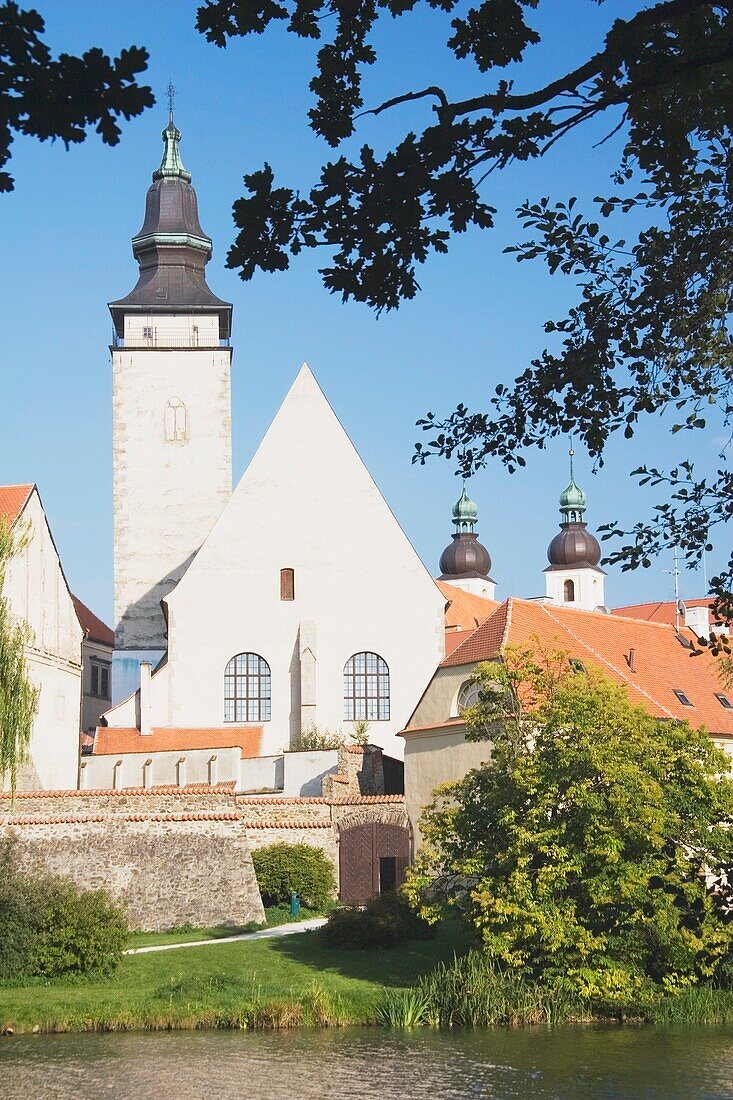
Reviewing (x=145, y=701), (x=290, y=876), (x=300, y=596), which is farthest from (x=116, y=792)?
(x=300, y=596)

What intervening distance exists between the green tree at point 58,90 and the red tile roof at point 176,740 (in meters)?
32.5

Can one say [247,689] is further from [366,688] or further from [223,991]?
[223,991]

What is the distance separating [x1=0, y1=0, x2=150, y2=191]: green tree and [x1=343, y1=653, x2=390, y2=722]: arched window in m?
34.6

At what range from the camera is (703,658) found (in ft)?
117

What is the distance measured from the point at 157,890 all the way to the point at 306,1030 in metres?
7.56

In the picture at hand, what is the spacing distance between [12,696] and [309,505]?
55.9ft

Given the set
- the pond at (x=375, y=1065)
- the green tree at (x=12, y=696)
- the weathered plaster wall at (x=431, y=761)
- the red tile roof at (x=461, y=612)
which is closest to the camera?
the pond at (x=375, y=1065)

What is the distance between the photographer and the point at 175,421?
49406mm

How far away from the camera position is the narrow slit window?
40094 millimetres

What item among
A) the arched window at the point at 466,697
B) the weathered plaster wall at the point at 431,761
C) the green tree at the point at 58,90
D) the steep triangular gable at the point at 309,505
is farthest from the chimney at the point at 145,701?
the green tree at the point at 58,90

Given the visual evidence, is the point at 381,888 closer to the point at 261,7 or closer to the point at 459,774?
the point at 459,774

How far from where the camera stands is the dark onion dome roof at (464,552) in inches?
3514

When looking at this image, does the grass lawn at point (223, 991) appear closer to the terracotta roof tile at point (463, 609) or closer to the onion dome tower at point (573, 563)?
the terracotta roof tile at point (463, 609)

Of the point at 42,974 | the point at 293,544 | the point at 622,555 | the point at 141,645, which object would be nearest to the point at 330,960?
the point at 42,974
